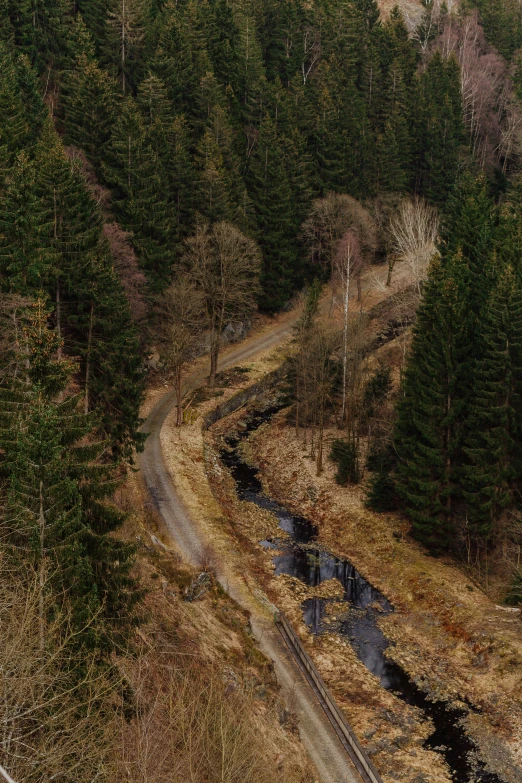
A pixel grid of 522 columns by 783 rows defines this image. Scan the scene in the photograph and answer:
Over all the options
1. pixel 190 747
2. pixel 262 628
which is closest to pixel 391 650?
pixel 262 628

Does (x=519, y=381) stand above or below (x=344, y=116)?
below

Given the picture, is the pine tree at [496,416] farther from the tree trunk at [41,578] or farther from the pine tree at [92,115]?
the pine tree at [92,115]

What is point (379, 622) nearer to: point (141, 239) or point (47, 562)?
point (47, 562)

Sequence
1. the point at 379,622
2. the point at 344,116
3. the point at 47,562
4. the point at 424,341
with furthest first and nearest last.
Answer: the point at 344,116
the point at 424,341
the point at 379,622
the point at 47,562

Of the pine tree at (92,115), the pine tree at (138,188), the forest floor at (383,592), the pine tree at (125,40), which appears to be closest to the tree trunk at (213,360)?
the forest floor at (383,592)

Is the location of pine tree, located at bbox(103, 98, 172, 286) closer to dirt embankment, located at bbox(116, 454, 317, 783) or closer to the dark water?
the dark water

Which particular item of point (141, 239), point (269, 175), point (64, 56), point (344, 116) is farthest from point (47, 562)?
point (344, 116)

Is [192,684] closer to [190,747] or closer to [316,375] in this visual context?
[190,747]
